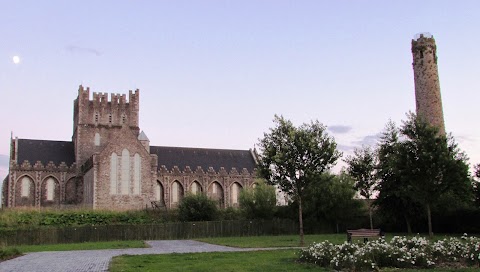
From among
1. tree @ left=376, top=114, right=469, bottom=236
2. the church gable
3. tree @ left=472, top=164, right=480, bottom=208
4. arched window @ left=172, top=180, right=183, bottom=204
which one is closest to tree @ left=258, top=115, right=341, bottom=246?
tree @ left=376, top=114, right=469, bottom=236

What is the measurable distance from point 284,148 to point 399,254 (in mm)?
17665

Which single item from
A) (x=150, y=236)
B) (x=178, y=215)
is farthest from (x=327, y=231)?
(x=150, y=236)

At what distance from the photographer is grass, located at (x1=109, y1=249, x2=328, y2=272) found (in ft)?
53.5

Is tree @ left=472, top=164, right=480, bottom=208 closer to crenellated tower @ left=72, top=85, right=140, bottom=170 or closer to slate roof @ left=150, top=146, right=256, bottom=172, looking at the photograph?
slate roof @ left=150, top=146, right=256, bottom=172

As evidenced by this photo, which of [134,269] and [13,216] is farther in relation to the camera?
[13,216]

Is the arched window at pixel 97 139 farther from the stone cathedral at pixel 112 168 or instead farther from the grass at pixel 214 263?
the grass at pixel 214 263

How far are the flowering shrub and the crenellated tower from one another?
190ft

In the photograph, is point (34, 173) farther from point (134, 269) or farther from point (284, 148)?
point (134, 269)

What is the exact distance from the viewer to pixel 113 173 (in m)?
61.6

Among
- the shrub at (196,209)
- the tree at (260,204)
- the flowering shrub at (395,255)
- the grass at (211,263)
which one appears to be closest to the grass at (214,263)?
the grass at (211,263)

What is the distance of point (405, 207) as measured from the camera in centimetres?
4366

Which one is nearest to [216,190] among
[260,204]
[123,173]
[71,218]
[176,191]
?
[176,191]

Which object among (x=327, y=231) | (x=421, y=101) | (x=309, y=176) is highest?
(x=421, y=101)

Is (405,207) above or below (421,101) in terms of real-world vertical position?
below
